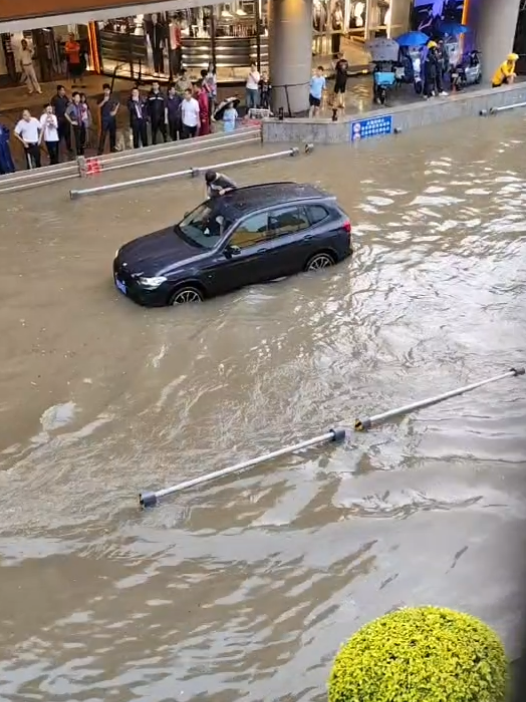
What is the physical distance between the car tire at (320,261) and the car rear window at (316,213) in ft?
2.02

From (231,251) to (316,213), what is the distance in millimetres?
1832

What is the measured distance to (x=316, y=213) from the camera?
14305mm

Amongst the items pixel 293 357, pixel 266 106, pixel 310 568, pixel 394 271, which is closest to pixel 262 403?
pixel 293 357

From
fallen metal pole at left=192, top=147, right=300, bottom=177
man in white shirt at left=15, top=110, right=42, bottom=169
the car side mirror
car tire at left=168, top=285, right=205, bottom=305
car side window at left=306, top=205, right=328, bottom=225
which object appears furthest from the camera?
fallen metal pole at left=192, top=147, right=300, bottom=177

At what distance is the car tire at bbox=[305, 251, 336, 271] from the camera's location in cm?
1457

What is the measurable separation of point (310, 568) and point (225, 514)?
1.26 m

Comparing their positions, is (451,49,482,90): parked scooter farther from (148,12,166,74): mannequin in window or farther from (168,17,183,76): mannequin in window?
(148,12,166,74): mannequin in window

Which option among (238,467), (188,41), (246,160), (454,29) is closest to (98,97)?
(188,41)

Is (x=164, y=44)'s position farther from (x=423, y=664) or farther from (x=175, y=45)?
(x=423, y=664)

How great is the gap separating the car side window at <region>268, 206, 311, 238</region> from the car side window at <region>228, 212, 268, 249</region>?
0.13 m

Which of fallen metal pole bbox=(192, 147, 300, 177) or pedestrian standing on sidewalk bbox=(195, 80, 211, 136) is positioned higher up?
pedestrian standing on sidewalk bbox=(195, 80, 211, 136)

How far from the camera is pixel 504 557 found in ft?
28.6

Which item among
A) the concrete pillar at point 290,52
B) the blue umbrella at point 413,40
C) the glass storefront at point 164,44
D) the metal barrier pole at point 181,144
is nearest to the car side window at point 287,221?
the metal barrier pole at point 181,144

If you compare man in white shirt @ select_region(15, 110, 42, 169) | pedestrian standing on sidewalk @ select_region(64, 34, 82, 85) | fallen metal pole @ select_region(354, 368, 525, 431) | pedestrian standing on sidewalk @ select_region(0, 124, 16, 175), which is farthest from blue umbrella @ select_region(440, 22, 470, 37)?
fallen metal pole @ select_region(354, 368, 525, 431)
